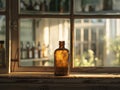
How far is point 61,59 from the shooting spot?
7.82 feet

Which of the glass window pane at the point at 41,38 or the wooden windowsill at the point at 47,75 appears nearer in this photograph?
the wooden windowsill at the point at 47,75

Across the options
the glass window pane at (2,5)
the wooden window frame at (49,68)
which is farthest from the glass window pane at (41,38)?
the glass window pane at (2,5)

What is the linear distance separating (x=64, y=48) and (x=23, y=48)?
0.32 m

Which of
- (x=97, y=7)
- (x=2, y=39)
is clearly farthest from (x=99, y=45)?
(x=2, y=39)

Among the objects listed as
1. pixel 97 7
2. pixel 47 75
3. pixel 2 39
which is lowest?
pixel 47 75

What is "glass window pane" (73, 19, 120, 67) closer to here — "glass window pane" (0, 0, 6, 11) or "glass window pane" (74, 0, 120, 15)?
Result: "glass window pane" (74, 0, 120, 15)

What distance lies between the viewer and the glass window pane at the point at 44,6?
250cm

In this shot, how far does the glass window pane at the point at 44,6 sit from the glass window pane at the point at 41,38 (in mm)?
58

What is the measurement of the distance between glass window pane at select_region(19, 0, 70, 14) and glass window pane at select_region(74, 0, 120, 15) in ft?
0.25

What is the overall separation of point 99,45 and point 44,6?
1.56 ft

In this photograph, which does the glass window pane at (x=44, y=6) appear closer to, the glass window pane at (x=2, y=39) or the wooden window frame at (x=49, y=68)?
the wooden window frame at (x=49, y=68)

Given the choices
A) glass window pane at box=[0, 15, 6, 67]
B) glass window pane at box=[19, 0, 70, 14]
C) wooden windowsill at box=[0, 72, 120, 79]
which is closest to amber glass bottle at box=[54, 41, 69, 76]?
wooden windowsill at box=[0, 72, 120, 79]

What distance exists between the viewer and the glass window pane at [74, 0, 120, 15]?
2.50m

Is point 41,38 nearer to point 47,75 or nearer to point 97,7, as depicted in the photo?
point 47,75
